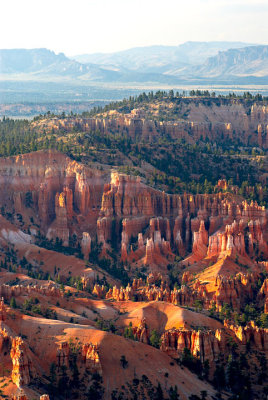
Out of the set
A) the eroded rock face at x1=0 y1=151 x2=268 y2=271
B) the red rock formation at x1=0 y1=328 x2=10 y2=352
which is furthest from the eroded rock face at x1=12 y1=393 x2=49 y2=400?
the eroded rock face at x1=0 y1=151 x2=268 y2=271

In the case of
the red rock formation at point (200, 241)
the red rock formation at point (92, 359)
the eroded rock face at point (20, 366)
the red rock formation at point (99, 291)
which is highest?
the eroded rock face at point (20, 366)

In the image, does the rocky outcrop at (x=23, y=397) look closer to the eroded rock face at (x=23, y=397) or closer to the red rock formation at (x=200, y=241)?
the eroded rock face at (x=23, y=397)

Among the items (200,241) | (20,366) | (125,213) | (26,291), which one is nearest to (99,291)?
(26,291)

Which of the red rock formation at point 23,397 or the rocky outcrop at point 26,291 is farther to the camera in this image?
the rocky outcrop at point 26,291

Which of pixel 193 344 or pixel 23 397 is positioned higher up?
pixel 23 397

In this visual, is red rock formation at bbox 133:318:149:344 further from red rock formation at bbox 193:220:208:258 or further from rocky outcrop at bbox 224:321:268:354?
red rock formation at bbox 193:220:208:258

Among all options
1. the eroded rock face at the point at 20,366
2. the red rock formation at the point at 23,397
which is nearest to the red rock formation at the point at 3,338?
the eroded rock face at the point at 20,366

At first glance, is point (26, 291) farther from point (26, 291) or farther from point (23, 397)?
point (23, 397)

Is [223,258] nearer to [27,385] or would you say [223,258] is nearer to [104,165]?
[104,165]

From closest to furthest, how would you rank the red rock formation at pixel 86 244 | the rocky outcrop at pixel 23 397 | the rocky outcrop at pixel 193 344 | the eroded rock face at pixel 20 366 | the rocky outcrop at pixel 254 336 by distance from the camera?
the rocky outcrop at pixel 23 397
the eroded rock face at pixel 20 366
the rocky outcrop at pixel 193 344
the rocky outcrop at pixel 254 336
the red rock formation at pixel 86 244
